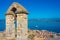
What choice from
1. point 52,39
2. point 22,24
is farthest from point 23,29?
point 52,39

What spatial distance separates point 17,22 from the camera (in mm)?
18859

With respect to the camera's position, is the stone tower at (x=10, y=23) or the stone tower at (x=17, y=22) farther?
the stone tower at (x=10, y=23)

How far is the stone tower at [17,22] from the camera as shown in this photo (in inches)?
725

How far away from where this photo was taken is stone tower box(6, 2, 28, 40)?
60.4 ft

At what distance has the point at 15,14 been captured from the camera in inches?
813

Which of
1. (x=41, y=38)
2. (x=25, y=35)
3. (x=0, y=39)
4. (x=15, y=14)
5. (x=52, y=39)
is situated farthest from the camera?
(x=41, y=38)

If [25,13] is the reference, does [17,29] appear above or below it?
below

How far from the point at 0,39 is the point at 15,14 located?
3783mm

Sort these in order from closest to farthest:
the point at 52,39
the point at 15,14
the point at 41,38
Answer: the point at 52,39 → the point at 15,14 → the point at 41,38

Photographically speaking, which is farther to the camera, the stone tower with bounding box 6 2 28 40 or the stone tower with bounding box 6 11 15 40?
the stone tower with bounding box 6 11 15 40

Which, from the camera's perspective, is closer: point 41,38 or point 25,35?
point 25,35

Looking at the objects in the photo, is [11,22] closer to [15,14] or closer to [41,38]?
[15,14]

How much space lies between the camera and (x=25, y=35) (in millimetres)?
18234

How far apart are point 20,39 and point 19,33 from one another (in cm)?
52
